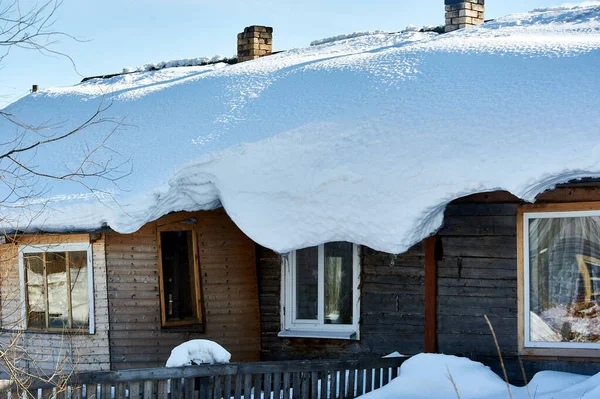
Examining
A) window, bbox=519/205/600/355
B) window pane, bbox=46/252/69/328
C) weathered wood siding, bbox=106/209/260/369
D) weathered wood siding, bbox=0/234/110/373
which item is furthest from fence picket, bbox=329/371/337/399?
window pane, bbox=46/252/69/328

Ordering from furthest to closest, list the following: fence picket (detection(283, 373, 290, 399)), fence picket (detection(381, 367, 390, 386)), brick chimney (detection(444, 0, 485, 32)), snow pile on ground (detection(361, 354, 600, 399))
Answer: brick chimney (detection(444, 0, 485, 32)), fence picket (detection(381, 367, 390, 386)), fence picket (detection(283, 373, 290, 399)), snow pile on ground (detection(361, 354, 600, 399))

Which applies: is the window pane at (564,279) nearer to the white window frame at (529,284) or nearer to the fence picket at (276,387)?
the white window frame at (529,284)

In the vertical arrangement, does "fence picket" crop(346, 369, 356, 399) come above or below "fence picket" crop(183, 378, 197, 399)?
below

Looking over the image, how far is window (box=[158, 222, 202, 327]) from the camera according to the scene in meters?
12.0

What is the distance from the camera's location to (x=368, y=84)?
11.1 meters

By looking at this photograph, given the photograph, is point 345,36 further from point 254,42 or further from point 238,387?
point 238,387

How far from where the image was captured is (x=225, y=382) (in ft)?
26.7

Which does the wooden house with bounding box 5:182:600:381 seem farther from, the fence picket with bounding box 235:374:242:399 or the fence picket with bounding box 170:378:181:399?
the fence picket with bounding box 235:374:242:399

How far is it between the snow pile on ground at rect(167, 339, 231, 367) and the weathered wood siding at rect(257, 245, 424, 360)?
9.79ft

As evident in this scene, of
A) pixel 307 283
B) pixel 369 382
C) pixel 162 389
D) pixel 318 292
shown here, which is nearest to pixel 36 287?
pixel 307 283

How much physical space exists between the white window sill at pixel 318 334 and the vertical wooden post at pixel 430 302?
1293 millimetres

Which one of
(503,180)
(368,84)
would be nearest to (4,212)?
(368,84)

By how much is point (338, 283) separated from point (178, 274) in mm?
2371

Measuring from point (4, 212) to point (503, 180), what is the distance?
652 centimetres
